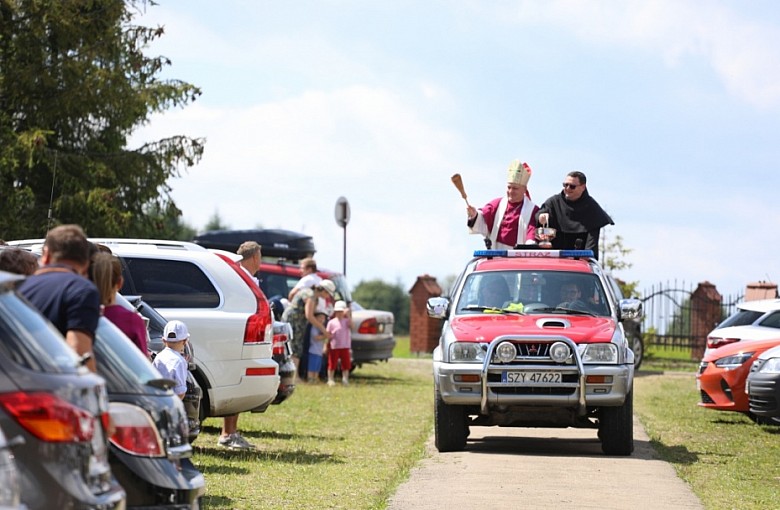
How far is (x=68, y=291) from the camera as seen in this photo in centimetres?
574

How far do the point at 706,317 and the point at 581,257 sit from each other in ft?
70.9

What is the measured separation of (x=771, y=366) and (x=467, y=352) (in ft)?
14.5

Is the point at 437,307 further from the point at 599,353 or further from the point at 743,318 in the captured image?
the point at 743,318

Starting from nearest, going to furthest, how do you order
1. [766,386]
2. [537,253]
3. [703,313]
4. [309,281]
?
[537,253] → [766,386] → [309,281] → [703,313]

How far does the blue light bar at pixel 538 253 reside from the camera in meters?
13.7

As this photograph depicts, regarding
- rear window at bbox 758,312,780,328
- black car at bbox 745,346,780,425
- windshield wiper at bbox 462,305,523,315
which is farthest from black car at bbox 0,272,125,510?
rear window at bbox 758,312,780,328

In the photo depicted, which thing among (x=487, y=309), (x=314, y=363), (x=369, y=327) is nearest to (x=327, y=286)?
(x=314, y=363)

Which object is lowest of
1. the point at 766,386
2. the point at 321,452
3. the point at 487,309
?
the point at 321,452

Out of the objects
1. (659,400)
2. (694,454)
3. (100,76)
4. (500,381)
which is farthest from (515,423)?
(100,76)

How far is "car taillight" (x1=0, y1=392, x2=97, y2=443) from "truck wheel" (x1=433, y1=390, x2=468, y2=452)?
26.0 ft

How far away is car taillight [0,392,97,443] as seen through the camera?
4.51 metres

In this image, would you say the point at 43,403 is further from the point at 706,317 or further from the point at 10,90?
the point at 706,317

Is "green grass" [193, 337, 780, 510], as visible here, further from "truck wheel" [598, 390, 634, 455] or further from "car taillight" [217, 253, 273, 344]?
"car taillight" [217, 253, 273, 344]

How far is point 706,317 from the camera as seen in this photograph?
3447 cm
